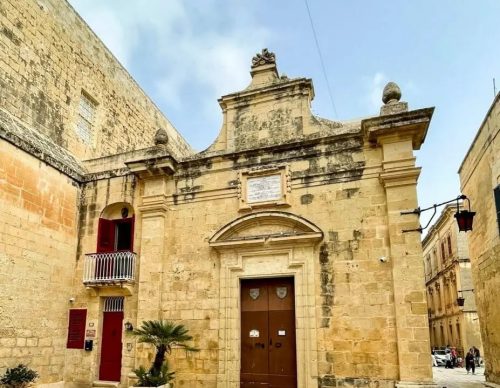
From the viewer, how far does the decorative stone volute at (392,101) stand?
888 cm

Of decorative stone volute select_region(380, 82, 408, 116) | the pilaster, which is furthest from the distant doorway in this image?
decorative stone volute select_region(380, 82, 408, 116)

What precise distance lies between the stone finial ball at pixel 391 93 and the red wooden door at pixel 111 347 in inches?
302

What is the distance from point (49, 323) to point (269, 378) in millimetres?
5128

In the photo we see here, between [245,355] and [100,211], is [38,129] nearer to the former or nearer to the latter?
[100,211]

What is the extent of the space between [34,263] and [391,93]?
8.57 meters

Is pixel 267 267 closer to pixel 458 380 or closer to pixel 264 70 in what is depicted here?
pixel 264 70

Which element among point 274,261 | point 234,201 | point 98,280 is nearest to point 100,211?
point 98,280

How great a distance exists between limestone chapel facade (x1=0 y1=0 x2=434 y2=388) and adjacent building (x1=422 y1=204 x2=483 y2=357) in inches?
565

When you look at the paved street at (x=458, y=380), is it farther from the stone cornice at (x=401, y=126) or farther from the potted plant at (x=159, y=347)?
the potted plant at (x=159, y=347)

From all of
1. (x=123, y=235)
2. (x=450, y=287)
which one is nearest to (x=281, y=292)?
(x=123, y=235)

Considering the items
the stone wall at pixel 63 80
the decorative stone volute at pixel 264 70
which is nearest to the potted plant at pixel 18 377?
the stone wall at pixel 63 80

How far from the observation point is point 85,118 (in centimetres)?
1323

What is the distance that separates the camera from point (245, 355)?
8883 millimetres

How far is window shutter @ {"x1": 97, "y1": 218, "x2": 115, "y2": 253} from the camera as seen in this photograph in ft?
35.7
